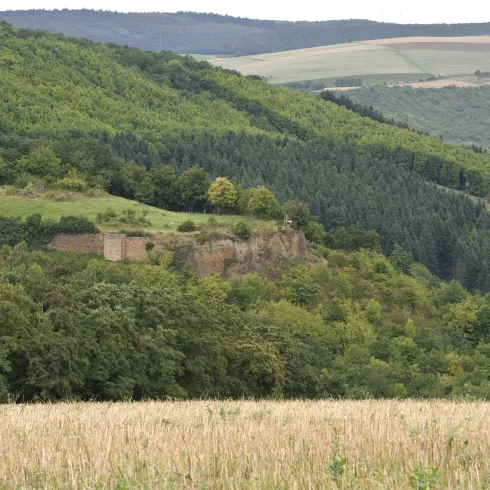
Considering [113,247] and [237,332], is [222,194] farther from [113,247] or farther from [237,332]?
[237,332]

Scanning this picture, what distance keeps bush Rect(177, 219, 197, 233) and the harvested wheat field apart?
5107 centimetres

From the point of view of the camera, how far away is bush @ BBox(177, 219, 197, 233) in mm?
70306

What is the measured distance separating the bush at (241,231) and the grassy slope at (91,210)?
2192 mm

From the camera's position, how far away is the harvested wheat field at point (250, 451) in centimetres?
1252

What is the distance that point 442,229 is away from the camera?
394 feet

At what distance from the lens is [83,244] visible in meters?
67.2

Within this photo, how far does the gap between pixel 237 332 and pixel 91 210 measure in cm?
2617

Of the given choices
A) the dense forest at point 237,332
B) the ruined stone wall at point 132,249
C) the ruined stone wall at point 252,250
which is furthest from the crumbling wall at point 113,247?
the ruined stone wall at point 252,250

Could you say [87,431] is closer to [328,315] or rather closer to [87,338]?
[87,338]

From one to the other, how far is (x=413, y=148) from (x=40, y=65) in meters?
52.6

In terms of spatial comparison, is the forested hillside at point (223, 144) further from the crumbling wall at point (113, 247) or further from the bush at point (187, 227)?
the crumbling wall at point (113, 247)

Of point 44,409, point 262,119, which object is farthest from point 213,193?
point 262,119

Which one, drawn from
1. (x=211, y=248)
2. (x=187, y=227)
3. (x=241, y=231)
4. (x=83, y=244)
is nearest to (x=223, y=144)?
(x=241, y=231)

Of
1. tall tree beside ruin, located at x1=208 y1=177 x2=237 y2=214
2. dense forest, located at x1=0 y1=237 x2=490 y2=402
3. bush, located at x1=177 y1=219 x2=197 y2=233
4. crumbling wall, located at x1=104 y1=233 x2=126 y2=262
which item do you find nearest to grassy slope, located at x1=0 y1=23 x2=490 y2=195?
tall tree beside ruin, located at x1=208 y1=177 x2=237 y2=214
